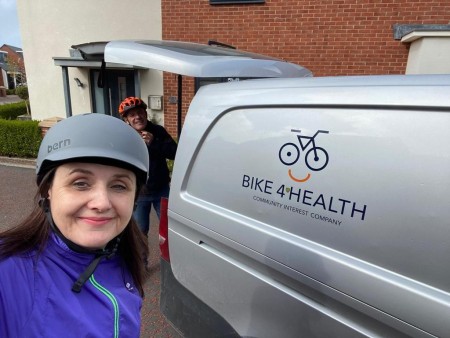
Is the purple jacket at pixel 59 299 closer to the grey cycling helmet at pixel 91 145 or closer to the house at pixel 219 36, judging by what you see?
the grey cycling helmet at pixel 91 145

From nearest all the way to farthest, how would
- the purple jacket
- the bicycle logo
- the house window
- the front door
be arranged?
the purple jacket → the bicycle logo → the house window → the front door

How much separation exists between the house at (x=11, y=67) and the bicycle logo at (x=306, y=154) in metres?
27.0

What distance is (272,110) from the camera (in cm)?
149

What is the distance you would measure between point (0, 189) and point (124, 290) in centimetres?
614

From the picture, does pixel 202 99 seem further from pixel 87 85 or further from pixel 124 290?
pixel 87 85

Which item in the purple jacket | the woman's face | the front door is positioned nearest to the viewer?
the purple jacket

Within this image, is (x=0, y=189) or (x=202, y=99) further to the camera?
(x=0, y=189)

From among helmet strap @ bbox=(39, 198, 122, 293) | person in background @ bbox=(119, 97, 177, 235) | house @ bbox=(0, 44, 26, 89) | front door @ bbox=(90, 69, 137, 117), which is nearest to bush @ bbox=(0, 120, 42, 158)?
front door @ bbox=(90, 69, 137, 117)

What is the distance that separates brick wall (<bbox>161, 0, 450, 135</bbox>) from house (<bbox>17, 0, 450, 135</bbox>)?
2cm

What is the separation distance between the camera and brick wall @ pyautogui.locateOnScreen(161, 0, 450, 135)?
19.8 ft

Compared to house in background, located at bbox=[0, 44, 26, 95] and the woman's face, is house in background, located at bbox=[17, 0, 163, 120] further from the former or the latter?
house in background, located at bbox=[0, 44, 26, 95]

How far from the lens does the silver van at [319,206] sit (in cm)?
109

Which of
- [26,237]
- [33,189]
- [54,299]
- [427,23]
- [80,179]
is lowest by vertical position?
[33,189]

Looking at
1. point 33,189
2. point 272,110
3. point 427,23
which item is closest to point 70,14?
point 33,189
